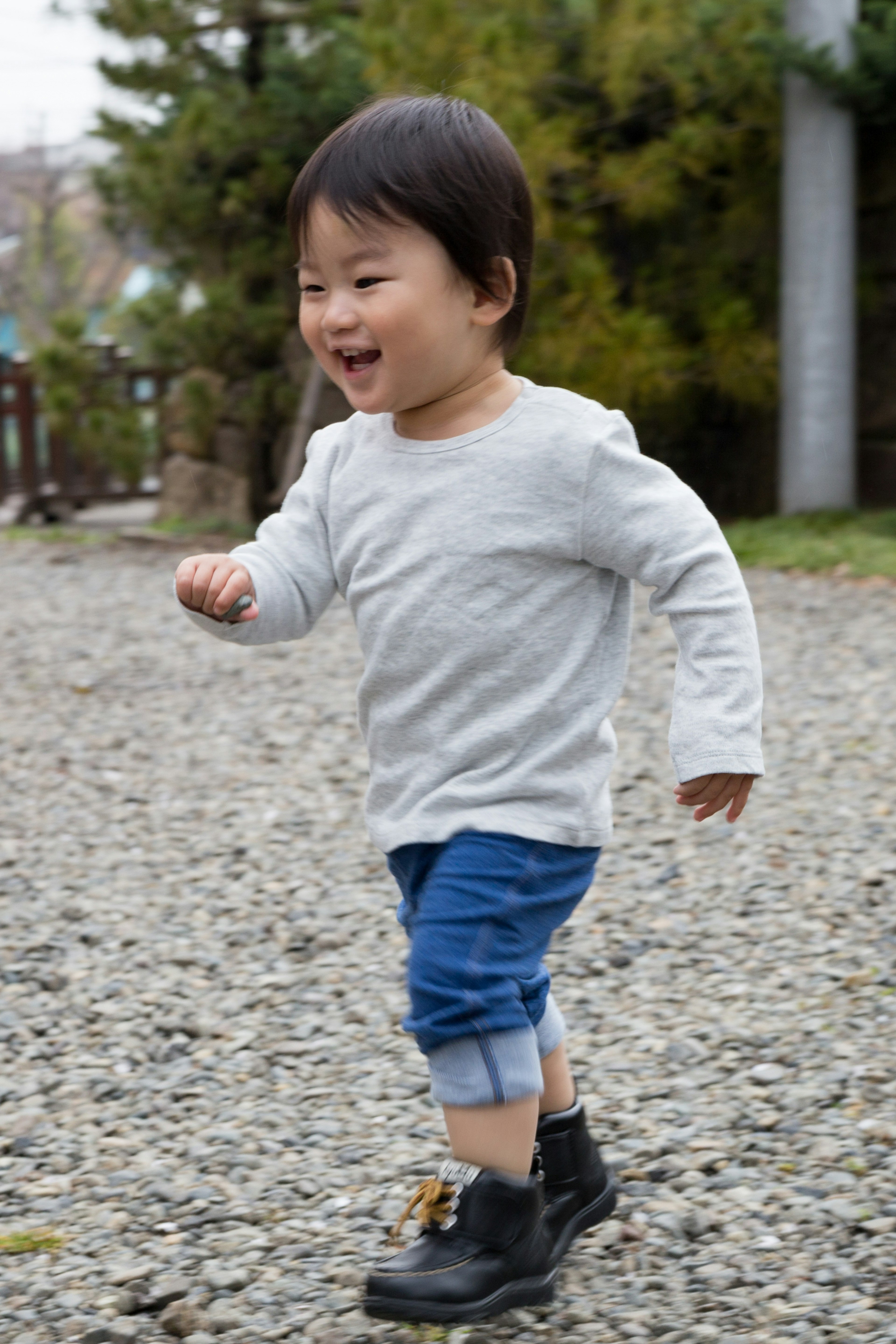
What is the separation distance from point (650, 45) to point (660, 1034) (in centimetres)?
566

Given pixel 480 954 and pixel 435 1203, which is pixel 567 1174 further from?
pixel 480 954

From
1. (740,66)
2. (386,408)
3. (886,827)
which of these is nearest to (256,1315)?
(386,408)

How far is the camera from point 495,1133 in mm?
1543

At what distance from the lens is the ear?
1.52 meters

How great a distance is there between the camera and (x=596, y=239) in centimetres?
773

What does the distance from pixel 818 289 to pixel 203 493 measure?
152 inches

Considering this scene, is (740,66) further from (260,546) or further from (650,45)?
Answer: (260,546)

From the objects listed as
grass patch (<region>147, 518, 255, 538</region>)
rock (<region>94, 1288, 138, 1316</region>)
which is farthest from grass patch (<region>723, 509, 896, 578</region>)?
rock (<region>94, 1288, 138, 1316</region>)

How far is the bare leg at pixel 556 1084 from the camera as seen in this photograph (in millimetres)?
1752

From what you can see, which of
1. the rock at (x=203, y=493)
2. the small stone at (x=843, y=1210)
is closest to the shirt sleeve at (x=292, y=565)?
the small stone at (x=843, y=1210)

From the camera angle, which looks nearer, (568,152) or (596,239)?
(568,152)

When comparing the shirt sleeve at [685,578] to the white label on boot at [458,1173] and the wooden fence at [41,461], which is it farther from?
the wooden fence at [41,461]

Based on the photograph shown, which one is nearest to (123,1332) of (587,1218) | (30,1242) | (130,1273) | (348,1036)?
(130,1273)

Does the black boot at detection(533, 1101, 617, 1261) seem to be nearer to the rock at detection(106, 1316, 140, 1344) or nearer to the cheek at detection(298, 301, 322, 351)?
the rock at detection(106, 1316, 140, 1344)
